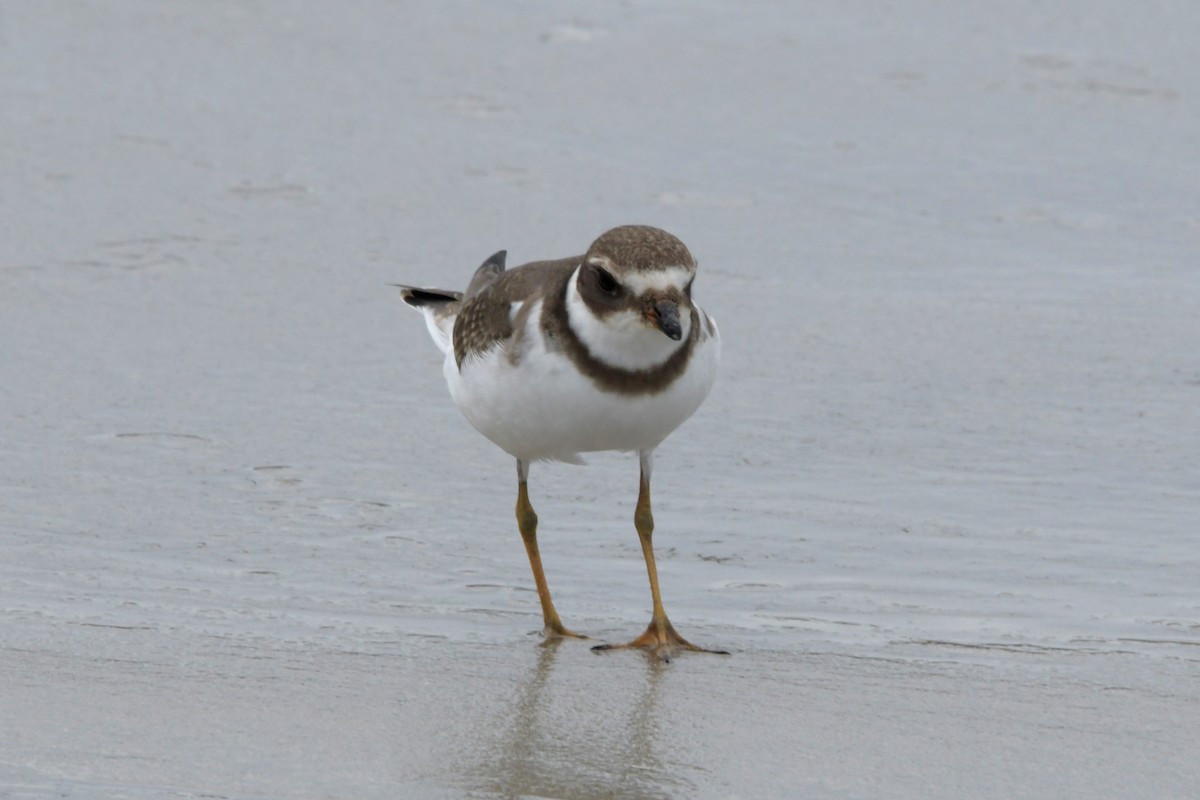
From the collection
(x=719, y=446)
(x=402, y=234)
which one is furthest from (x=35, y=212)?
(x=719, y=446)

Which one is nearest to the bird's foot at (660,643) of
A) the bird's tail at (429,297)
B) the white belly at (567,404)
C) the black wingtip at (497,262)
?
the white belly at (567,404)

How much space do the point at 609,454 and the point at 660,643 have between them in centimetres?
176

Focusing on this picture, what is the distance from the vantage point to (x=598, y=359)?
5.00 metres

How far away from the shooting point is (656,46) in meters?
12.3

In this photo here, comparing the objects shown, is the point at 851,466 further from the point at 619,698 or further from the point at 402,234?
the point at 402,234

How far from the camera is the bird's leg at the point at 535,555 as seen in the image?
530 centimetres

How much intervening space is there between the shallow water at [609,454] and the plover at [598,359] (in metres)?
0.56

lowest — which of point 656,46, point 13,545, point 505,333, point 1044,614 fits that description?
point 13,545

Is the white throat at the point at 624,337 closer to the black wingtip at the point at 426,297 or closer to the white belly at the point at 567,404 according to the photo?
the white belly at the point at 567,404

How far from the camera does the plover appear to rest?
4.90 meters

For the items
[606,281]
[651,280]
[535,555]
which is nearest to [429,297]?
[535,555]

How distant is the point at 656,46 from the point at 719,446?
6076 mm

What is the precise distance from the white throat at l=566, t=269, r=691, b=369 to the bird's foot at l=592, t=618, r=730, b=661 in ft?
2.52

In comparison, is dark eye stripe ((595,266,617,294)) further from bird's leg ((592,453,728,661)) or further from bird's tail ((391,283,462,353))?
bird's tail ((391,283,462,353))
